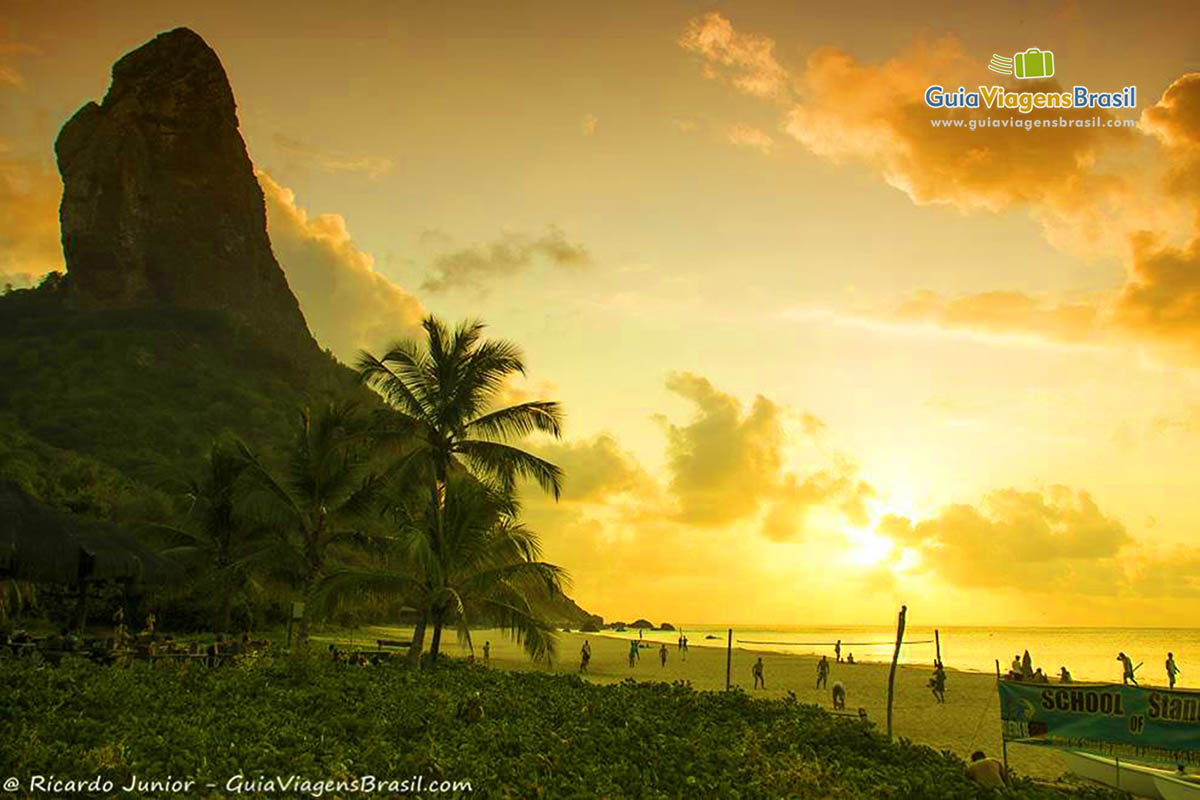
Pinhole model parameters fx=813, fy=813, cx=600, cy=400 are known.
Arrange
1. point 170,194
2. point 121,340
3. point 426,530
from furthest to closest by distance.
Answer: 1. point 170,194
2. point 121,340
3. point 426,530

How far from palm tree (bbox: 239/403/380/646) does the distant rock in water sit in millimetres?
60409

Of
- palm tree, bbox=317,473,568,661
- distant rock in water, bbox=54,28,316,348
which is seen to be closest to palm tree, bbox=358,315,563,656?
palm tree, bbox=317,473,568,661

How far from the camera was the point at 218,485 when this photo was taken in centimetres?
2298

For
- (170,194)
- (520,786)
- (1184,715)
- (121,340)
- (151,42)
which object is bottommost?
(520,786)

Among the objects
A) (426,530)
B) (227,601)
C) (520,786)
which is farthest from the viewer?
(227,601)

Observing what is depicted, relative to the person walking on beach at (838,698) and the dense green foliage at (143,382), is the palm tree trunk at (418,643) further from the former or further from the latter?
the dense green foliage at (143,382)

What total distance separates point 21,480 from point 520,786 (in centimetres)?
2655

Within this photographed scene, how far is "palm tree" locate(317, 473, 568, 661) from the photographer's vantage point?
1753 cm

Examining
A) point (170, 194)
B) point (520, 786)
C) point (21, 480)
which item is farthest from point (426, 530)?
point (170, 194)

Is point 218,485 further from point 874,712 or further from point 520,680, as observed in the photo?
point 874,712

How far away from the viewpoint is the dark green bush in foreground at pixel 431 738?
7.90 meters

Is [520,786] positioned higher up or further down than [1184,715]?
further down

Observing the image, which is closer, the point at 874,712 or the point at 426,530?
the point at 426,530

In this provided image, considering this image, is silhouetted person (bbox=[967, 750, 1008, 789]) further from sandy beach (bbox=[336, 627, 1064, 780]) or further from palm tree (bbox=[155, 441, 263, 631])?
palm tree (bbox=[155, 441, 263, 631])
